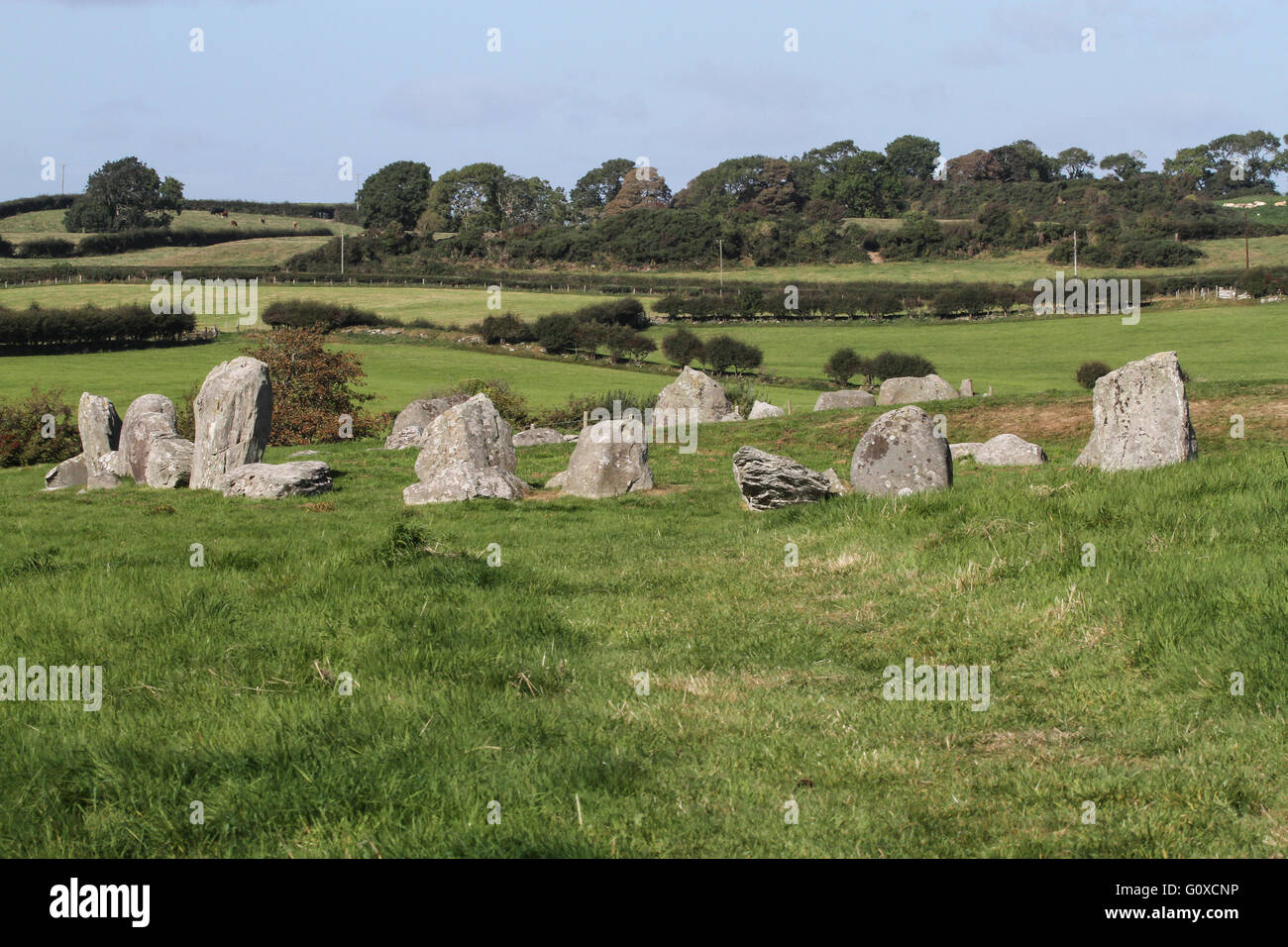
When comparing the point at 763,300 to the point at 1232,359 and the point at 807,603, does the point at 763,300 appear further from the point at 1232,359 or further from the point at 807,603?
the point at 807,603

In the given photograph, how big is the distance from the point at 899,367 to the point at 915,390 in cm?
2349

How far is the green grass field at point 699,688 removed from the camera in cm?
499

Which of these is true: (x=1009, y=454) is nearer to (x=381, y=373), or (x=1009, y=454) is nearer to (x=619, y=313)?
(x=381, y=373)

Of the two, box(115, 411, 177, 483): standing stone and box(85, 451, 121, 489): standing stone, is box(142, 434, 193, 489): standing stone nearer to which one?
box(115, 411, 177, 483): standing stone

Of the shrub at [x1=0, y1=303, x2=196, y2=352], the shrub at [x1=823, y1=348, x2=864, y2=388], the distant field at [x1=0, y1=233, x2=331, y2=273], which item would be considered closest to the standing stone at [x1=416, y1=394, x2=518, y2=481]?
the shrub at [x1=823, y1=348, x2=864, y2=388]

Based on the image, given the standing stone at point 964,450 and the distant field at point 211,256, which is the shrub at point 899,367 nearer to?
the standing stone at point 964,450

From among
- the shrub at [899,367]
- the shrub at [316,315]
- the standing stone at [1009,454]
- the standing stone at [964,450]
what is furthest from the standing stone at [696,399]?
the shrub at [316,315]

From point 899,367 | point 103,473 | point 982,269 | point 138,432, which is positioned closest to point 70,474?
point 103,473

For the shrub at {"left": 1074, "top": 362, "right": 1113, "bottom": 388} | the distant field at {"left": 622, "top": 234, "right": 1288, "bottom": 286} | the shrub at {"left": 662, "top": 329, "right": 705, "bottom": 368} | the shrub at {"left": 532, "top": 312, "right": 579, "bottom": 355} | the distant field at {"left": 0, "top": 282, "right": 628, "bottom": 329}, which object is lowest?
the shrub at {"left": 1074, "top": 362, "right": 1113, "bottom": 388}

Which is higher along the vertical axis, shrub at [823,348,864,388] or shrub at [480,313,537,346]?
shrub at [480,313,537,346]

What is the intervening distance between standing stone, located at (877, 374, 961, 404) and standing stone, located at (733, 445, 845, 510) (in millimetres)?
26290

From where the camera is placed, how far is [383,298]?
3920 inches

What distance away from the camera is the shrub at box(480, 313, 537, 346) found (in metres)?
79.8

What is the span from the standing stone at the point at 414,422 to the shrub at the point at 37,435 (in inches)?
476
